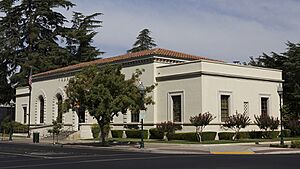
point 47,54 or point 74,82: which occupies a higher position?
point 47,54

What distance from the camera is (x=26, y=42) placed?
2795 inches

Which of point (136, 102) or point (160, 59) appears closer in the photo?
point (136, 102)

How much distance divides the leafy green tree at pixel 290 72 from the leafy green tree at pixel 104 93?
21.2m

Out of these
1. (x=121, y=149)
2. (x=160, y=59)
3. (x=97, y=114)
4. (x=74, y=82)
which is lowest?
(x=121, y=149)

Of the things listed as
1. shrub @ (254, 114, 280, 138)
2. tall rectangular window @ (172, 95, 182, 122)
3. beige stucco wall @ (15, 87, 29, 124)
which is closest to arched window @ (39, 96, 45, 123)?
beige stucco wall @ (15, 87, 29, 124)

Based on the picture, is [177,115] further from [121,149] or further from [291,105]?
[291,105]

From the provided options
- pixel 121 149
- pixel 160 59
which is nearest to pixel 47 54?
pixel 160 59

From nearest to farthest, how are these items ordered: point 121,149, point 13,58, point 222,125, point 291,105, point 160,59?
1. point 121,149
2. point 222,125
3. point 160,59
4. point 291,105
5. point 13,58

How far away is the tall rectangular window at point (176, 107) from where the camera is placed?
41.6m

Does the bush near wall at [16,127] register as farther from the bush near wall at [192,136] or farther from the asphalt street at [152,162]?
the asphalt street at [152,162]

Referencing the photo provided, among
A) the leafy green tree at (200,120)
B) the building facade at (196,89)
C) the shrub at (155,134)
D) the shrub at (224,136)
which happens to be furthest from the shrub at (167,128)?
the shrub at (224,136)

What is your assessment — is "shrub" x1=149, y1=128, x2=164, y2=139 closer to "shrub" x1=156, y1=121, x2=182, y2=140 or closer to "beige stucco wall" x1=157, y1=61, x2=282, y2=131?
"shrub" x1=156, y1=121, x2=182, y2=140

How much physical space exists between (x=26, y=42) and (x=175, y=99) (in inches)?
1453

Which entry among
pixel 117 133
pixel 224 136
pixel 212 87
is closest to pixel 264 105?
pixel 212 87
